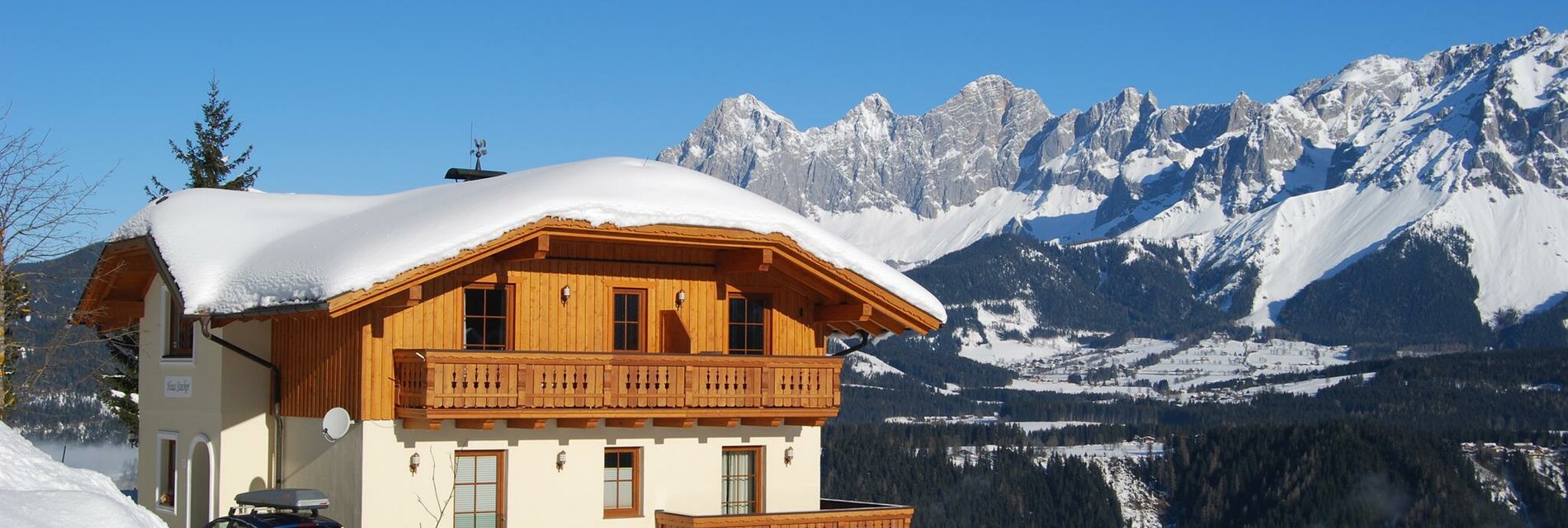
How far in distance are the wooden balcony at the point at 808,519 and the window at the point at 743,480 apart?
126 centimetres

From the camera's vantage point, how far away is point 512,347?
28.7m

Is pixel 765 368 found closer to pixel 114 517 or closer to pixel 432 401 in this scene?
pixel 432 401

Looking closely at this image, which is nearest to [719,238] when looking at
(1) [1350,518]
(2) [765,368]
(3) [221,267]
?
(2) [765,368]

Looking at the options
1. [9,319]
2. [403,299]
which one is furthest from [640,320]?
[9,319]

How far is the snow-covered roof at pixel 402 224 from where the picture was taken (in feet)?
86.3

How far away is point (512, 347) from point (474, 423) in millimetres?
1772

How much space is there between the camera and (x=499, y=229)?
26641 millimetres

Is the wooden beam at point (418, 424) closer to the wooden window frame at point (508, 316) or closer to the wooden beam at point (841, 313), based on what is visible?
the wooden window frame at point (508, 316)

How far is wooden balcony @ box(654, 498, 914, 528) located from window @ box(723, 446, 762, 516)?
126 centimetres

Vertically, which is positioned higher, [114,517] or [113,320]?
[113,320]

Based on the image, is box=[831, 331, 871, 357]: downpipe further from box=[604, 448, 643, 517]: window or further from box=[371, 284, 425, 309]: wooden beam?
box=[371, 284, 425, 309]: wooden beam

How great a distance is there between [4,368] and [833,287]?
46.7 ft

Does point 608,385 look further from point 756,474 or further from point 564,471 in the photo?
point 756,474

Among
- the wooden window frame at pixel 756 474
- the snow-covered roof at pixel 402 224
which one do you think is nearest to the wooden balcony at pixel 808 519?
the wooden window frame at pixel 756 474
